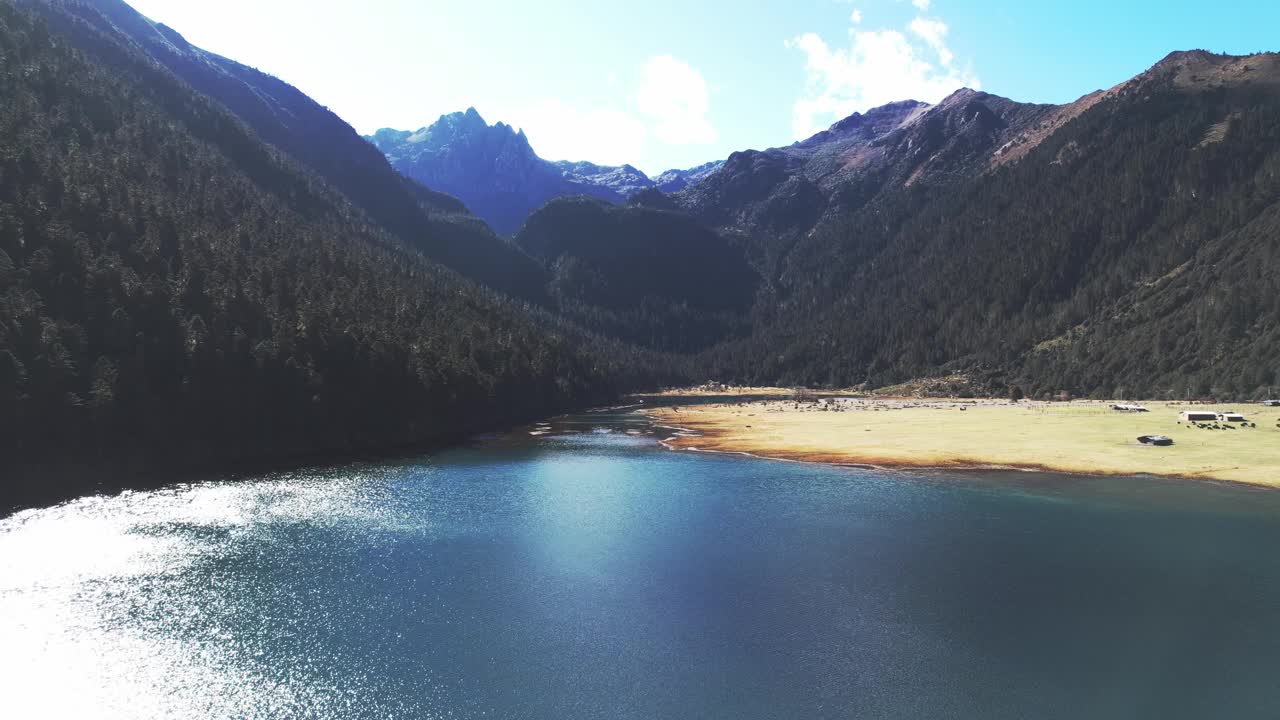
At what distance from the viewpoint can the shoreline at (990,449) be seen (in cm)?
8931

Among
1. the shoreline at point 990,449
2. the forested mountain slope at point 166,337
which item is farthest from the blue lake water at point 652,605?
the forested mountain slope at point 166,337

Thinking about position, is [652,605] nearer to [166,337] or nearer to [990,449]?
[990,449]

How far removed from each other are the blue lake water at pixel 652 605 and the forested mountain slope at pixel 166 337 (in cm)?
2083

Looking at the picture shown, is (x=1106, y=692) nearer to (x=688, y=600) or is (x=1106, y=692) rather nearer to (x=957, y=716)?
(x=957, y=716)

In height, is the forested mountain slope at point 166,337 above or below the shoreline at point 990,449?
above

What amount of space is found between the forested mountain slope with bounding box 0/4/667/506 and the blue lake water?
A: 20.8 m

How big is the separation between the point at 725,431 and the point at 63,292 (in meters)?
127

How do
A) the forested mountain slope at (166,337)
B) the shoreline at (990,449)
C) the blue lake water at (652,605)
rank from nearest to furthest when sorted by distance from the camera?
the blue lake water at (652,605)
the shoreline at (990,449)
the forested mountain slope at (166,337)

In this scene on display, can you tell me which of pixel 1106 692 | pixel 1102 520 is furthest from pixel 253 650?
pixel 1102 520

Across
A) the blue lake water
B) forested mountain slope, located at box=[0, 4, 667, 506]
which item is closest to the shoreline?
the blue lake water

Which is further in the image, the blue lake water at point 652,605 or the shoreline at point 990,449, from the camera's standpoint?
the shoreline at point 990,449

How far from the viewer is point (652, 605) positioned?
48.4m

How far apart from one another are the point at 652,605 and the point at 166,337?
348ft

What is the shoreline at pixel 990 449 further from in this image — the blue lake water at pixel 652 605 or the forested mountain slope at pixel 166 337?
the forested mountain slope at pixel 166 337
